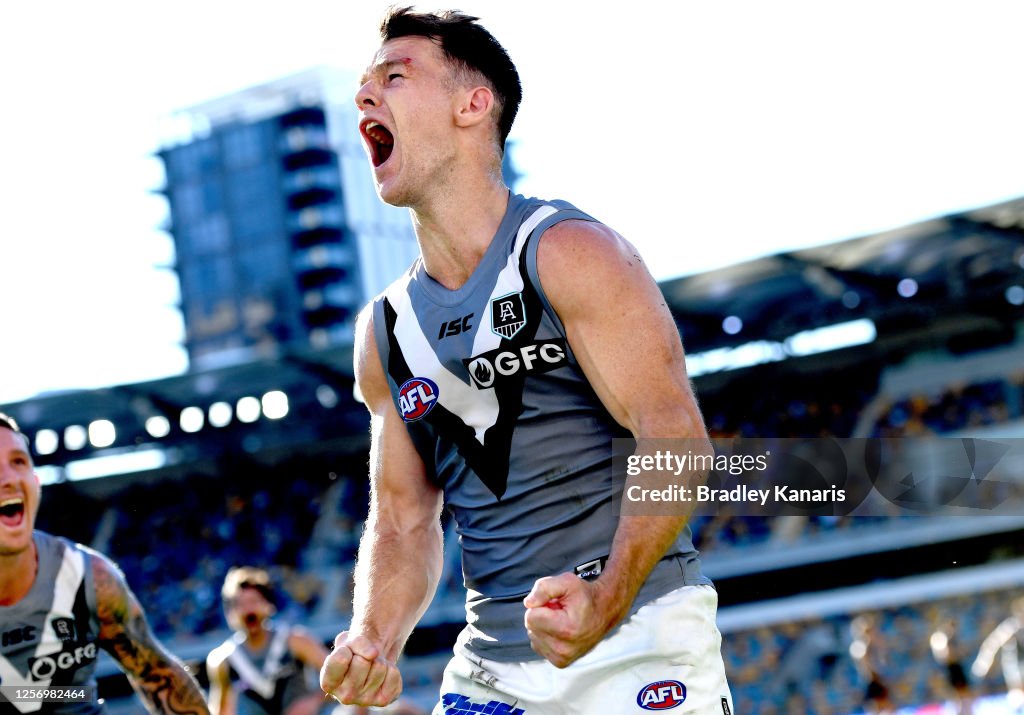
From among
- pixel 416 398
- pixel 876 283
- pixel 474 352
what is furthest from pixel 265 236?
pixel 474 352

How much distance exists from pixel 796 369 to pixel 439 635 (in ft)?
29.0

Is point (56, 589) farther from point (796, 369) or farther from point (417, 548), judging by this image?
point (796, 369)

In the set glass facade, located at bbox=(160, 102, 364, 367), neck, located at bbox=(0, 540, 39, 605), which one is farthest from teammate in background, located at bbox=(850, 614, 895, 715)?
glass facade, located at bbox=(160, 102, 364, 367)

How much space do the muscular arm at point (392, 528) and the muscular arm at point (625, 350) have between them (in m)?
0.72

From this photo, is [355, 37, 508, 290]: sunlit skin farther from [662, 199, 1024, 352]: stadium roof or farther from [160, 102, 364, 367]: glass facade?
[160, 102, 364, 367]: glass facade

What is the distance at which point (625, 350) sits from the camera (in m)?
3.59

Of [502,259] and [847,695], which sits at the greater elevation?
[502,259]

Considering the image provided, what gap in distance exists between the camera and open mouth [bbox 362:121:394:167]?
3961mm

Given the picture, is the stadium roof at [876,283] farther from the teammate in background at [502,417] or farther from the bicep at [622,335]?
the bicep at [622,335]

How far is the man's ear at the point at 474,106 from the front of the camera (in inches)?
157

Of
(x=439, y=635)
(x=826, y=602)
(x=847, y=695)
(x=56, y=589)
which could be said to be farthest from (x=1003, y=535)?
(x=56, y=589)

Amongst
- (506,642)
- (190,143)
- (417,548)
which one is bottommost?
(506,642)

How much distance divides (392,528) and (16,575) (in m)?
1.99

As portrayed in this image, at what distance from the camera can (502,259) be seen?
12.6 ft
